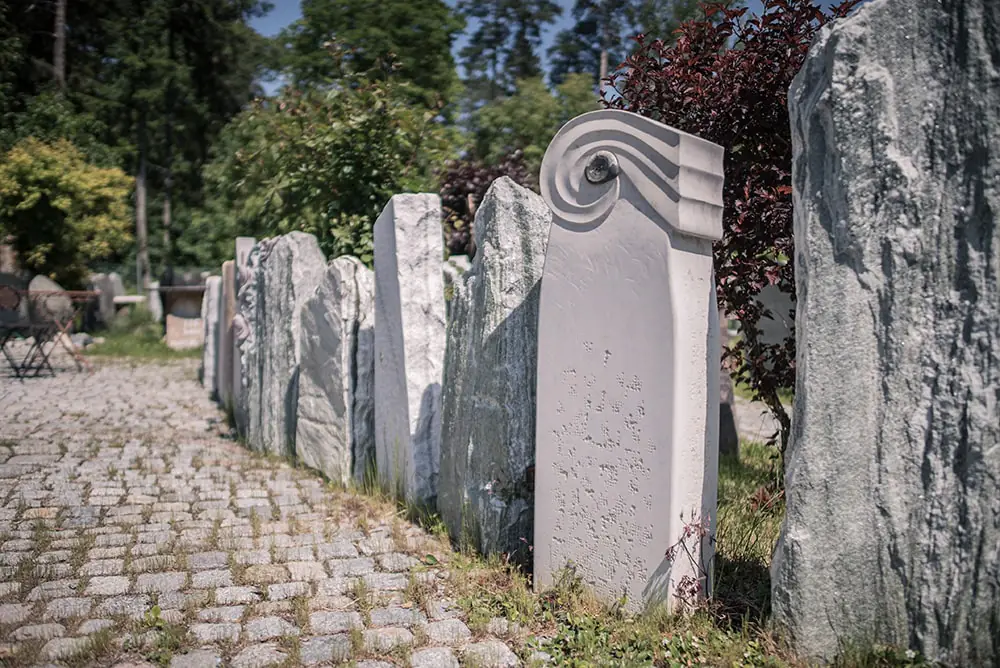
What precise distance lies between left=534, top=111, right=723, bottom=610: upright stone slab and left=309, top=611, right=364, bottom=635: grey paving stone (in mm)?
868

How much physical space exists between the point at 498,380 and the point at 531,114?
18173mm

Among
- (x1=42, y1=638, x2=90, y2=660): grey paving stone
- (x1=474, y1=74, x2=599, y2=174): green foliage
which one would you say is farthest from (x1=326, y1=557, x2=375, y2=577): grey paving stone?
(x1=474, y1=74, x2=599, y2=174): green foliage

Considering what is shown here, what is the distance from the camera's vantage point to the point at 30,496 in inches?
197

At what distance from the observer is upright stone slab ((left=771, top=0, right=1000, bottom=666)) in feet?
7.91

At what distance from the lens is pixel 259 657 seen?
113 inches

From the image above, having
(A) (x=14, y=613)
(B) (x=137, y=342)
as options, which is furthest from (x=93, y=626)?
(B) (x=137, y=342)

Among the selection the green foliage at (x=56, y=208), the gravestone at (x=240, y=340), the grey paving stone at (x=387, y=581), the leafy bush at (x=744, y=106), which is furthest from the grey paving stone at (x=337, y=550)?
the green foliage at (x=56, y=208)

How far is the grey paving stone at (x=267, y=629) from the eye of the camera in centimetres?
305

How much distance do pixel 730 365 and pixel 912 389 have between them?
255 cm

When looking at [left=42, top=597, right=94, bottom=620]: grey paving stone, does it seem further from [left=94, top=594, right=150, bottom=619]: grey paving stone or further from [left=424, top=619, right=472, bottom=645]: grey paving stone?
[left=424, top=619, right=472, bottom=645]: grey paving stone

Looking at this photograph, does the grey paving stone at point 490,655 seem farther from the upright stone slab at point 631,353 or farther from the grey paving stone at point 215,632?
the grey paving stone at point 215,632

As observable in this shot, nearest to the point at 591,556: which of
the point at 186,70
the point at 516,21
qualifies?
the point at 186,70

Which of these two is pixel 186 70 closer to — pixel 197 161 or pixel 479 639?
pixel 197 161

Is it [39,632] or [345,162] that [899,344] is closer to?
[39,632]
